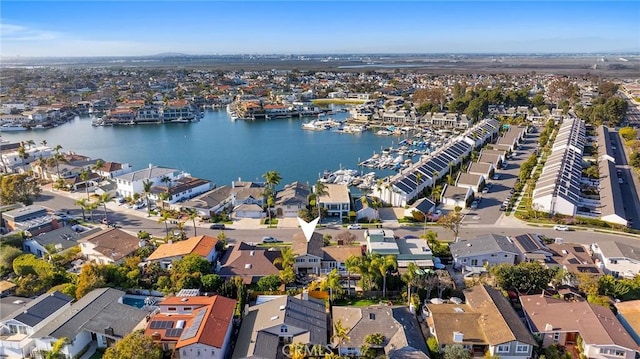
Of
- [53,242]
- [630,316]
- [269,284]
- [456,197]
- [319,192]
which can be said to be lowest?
[630,316]

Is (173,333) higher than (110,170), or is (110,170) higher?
(110,170)

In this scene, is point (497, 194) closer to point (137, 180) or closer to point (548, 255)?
point (548, 255)

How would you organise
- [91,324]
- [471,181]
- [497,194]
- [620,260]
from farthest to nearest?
[471,181] < [497,194] < [620,260] < [91,324]

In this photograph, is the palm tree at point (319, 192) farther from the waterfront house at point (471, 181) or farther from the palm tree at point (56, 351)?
the palm tree at point (56, 351)

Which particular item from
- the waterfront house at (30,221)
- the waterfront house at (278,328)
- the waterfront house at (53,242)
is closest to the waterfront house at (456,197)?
the waterfront house at (278,328)

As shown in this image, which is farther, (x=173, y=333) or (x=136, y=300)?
(x=136, y=300)

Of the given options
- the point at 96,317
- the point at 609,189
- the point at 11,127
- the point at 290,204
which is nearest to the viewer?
the point at 96,317

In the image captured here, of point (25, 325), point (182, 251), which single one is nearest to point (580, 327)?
point (182, 251)

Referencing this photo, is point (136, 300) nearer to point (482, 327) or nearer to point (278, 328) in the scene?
point (278, 328)

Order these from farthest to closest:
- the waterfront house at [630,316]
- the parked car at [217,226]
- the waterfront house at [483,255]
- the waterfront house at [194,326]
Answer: the parked car at [217,226] → the waterfront house at [483,255] → the waterfront house at [630,316] → the waterfront house at [194,326]
